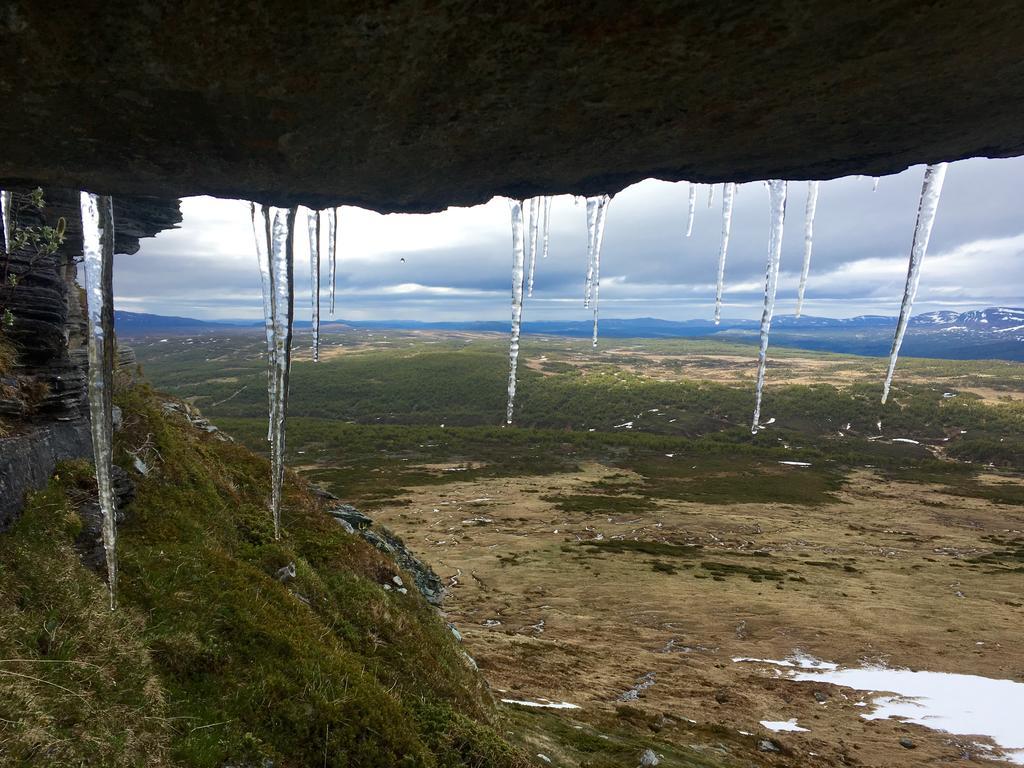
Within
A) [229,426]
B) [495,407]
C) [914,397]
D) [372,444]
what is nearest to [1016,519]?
[914,397]

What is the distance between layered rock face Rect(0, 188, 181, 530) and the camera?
804cm

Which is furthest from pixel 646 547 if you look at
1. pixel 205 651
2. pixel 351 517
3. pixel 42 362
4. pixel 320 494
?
pixel 42 362

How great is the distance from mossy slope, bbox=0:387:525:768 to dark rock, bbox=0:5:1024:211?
211 inches

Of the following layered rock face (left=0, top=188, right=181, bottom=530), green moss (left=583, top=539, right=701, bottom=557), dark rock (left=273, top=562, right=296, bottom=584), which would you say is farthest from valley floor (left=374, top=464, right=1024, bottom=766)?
layered rock face (left=0, top=188, right=181, bottom=530)

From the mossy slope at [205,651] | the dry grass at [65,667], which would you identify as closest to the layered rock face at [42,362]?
the mossy slope at [205,651]

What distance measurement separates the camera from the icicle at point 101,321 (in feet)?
15.1

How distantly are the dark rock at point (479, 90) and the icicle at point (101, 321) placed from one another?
1.30 meters

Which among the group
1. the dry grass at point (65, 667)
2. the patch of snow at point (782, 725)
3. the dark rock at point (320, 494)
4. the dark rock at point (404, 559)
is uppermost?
the dry grass at point (65, 667)

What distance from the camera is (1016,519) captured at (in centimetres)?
6419

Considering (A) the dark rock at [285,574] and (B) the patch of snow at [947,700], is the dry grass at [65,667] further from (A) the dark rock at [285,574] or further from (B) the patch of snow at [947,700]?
(B) the patch of snow at [947,700]

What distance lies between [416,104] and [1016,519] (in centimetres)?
9011

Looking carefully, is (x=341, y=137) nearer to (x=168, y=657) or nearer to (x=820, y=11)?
(x=820, y=11)

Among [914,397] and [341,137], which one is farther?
[914,397]

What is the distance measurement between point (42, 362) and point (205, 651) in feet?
22.6
